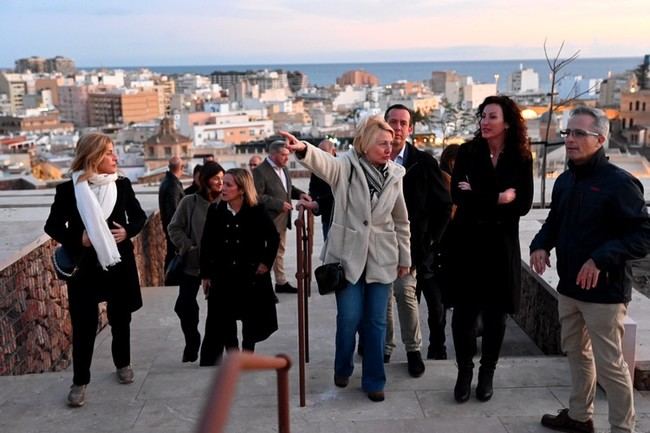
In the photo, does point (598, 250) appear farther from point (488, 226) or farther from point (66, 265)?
point (66, 265)

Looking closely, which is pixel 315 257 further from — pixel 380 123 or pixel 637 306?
pixel 380 123

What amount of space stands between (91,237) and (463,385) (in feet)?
7.40

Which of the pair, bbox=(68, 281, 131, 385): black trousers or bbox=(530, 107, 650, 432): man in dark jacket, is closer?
bbox=(530, 107, 650, 432): man in dark jacket

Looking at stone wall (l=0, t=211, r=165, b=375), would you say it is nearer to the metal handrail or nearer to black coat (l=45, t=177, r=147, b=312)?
black coat (l=45, t=177, r=147, b=312)

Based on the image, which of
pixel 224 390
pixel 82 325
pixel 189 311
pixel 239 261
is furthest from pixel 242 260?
pixel 224 390

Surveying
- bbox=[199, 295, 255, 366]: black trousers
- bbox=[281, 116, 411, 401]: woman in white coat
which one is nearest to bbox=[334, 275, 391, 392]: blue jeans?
bbox=[281, 116, 411, 401]: woman in white coat

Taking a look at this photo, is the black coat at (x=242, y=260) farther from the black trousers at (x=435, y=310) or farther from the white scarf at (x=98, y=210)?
the black trousers at (x=435, y=310)

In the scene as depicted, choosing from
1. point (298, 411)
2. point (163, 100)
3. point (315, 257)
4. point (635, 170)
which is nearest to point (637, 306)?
point (298, 411)

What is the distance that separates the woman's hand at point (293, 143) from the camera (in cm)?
348

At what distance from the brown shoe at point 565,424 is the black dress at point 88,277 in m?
2.44

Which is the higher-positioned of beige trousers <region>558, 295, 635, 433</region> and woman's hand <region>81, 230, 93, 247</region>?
woman's hand <region>81, 230, 93, 247</region>

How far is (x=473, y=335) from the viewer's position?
4.05 metres

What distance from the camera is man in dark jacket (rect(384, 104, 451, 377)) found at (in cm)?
437

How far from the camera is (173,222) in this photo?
16.4 ft
